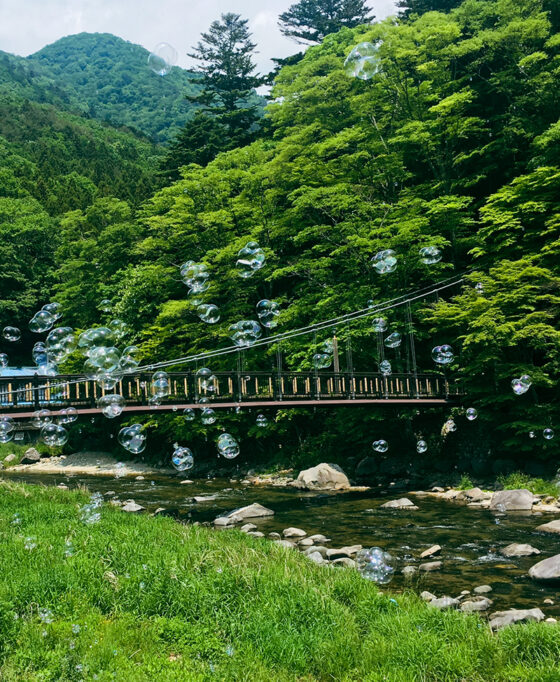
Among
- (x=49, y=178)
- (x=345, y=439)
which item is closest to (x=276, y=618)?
(x=345, y=439)

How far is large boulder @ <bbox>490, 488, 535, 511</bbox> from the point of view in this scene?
13.9 metres

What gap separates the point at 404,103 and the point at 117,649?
75.0ft

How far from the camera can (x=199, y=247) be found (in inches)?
1121

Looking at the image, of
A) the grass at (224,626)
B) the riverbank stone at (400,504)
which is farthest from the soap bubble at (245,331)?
the grass at (224,626)

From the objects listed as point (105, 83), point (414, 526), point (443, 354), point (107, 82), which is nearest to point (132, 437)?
point (414, 526)

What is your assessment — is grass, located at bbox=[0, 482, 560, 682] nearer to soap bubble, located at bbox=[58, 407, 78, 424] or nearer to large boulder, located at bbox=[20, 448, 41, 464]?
soap bubble, located at bbox=[58, 407, 78, 424]

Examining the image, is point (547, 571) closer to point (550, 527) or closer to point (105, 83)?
point (550, 527)

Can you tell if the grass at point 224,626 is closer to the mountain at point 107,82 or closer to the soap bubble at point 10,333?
the soap bubble at point 10,333

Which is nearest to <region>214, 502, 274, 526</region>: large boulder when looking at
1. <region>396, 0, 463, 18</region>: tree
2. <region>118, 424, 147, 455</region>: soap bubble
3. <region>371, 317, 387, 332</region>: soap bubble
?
<region>118, 424, 147, 455</region>: soap bubble

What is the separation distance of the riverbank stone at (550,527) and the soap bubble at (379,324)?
8.13 meters

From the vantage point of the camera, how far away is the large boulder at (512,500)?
1391cm

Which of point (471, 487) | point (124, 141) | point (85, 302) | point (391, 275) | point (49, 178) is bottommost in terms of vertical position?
point (471, 487)

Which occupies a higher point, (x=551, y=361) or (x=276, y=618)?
(x=551, y=361)

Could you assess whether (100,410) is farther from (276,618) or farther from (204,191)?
(204,191)
